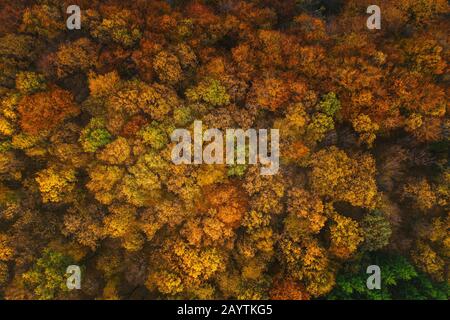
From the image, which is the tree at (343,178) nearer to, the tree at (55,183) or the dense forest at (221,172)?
the dense forest at (221,172)

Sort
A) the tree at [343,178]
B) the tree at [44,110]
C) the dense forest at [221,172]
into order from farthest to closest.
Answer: the tree at [44,110] → the tree at [343,178] → the dense forest at [221,172]

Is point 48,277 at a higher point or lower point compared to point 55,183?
lower

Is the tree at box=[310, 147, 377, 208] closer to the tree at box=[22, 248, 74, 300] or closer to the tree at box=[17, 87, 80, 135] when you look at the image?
the tree at box=[22, 248, 74, 300]

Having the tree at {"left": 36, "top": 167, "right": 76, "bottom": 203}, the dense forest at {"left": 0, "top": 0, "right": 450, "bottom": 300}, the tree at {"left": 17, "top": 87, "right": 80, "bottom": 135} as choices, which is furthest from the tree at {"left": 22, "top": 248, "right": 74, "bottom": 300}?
the tree at {"left": 17, "top": 87, "right": 80, "bottom": 135}

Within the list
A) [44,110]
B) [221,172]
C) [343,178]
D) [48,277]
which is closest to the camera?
[48,277]

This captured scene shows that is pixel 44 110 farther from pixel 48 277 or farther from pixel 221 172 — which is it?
pixel 221 172

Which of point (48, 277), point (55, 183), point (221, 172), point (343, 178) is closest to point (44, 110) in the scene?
point (55, 183)

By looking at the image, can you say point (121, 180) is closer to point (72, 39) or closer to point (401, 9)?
point (72, 39)

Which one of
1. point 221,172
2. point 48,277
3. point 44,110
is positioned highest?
point 44,110

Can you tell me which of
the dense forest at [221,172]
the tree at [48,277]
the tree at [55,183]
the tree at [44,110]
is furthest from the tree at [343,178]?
the tree at [44,110]
